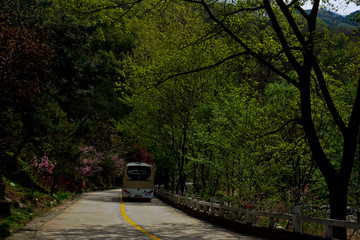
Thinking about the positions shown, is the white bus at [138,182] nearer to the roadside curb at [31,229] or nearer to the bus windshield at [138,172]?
the bus windshield at [138,172]

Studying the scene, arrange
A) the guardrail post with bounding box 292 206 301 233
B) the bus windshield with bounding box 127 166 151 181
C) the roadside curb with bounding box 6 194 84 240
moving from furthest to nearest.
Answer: the bus windshield with bounding box 127 166 151 181, the guardrail post with bounding box 292 206 301 233, the roadside curb with bounding box 6 194 84 240

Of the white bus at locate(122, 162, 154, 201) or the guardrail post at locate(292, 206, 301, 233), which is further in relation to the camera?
the white bus at locate(122, 162, 154, 201)

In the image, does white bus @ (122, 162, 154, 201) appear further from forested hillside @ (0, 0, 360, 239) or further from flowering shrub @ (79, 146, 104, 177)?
flowering shrub @ (79, 146, 104, 177)

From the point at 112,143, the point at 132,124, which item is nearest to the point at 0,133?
the point at 132,124

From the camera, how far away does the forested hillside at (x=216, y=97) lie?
11.6 metres

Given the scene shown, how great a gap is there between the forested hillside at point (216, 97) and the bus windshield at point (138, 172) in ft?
7.81

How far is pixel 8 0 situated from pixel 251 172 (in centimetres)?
1197

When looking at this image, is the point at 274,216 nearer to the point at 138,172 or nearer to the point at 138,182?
the point at 138,182

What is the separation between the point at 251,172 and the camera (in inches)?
700

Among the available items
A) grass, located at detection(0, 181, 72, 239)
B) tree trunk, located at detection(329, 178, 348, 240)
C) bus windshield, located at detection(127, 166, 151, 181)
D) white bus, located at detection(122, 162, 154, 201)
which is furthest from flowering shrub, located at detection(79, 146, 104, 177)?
tree trunk, located at detection(329, 178, 348, 240)

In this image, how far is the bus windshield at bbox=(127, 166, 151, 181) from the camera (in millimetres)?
34791

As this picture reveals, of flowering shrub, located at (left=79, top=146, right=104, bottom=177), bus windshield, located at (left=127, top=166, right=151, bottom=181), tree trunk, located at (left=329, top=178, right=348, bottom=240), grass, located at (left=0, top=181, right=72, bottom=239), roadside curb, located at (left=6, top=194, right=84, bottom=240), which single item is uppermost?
flowering shrub, located at (left=79, top=146, right=104, bottom=177)

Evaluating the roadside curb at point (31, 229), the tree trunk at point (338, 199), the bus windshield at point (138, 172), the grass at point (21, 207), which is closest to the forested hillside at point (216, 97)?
the tree trunk at point (338, 199)

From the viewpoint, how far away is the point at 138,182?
3444 cm
